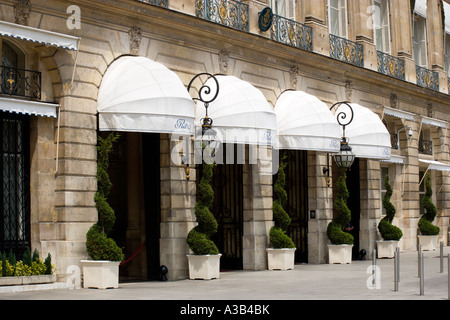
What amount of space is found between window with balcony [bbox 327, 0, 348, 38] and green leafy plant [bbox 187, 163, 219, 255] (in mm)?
9967

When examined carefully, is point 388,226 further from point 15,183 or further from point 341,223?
point 15,183

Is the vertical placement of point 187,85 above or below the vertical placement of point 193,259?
above

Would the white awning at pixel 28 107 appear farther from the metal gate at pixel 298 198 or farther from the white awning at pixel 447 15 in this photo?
the white awning at pixel 447 15

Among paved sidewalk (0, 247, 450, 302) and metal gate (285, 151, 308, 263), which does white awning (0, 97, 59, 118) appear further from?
metal gate (285, 151, 308, 263)

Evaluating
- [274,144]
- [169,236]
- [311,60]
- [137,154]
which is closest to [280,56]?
[311,60]

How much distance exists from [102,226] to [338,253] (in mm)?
9507

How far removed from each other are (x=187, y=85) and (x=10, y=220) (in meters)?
5.71

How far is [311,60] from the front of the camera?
917 inches

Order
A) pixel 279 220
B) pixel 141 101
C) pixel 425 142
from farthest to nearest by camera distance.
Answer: pixel 425 142 < pixel 279 220 < pixel 141 101

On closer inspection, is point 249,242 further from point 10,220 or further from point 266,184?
point 10,220

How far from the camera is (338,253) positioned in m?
23.2

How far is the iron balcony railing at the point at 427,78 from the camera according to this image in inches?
1228

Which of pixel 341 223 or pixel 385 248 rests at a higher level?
pixel 341 223

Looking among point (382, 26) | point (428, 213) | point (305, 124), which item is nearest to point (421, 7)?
point (382, 26)
